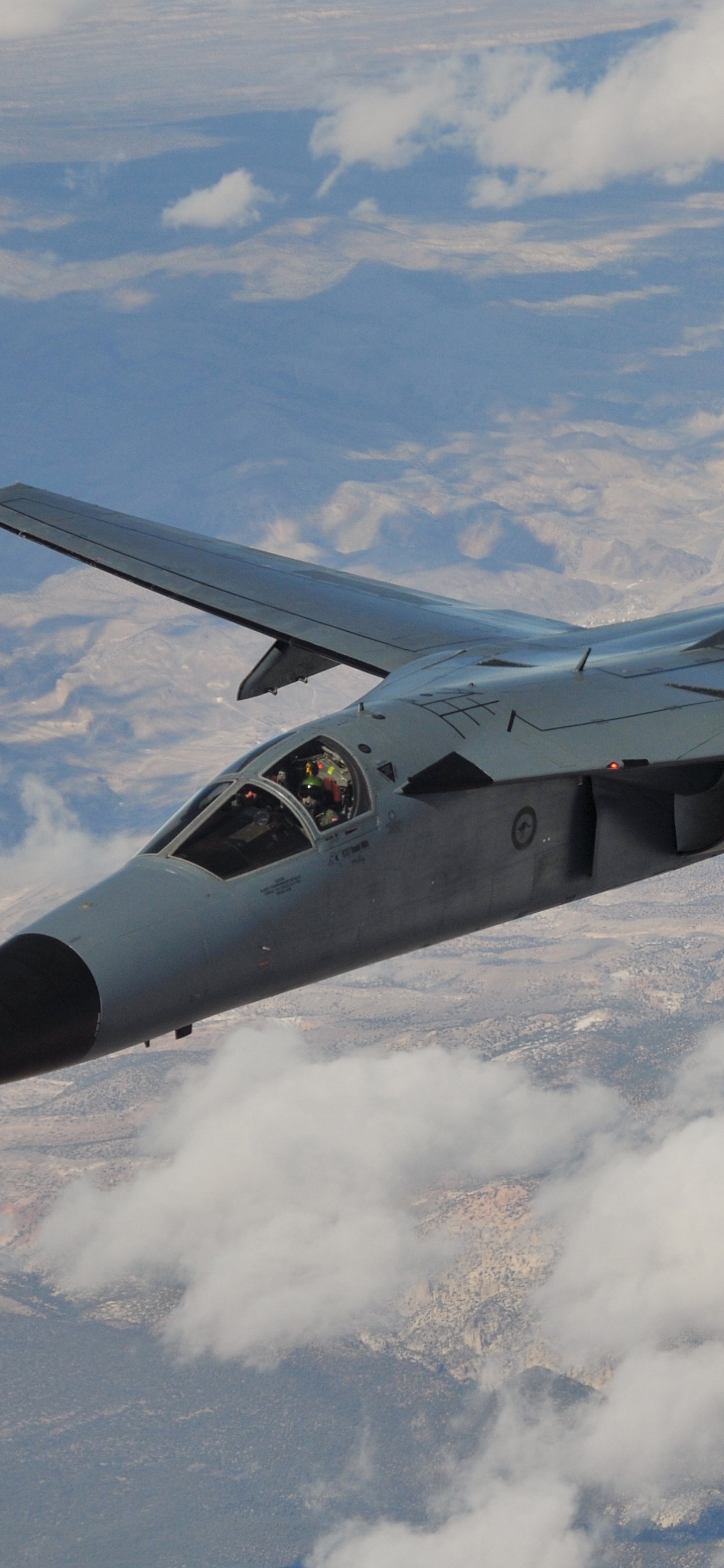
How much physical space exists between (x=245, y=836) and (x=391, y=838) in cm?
193

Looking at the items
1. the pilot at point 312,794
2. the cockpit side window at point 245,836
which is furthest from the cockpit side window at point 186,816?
the pilot at point 312,794

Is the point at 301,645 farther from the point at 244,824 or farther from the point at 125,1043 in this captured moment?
the point at 125,1043

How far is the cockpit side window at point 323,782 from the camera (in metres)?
16.3

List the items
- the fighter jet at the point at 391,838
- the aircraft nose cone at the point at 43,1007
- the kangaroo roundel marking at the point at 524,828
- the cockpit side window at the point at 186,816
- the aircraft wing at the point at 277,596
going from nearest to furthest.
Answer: the aircraft nose cone at the point at 43,1007 < the fighter jet at the point at 391,838 < the cockpit side window at the point at 186,816 < the kangaroo roundel marking at the point at 524,828 < the aircraft wing at the point at 277,596

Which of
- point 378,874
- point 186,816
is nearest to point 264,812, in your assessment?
point 186,816

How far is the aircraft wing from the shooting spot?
1030 inches

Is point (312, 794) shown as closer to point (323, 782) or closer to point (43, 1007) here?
point (323, 782)

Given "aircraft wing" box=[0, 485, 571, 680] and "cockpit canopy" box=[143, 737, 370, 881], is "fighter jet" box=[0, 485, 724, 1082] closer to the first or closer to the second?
"cockpit canopy" box=[143, 737, 370, 881]

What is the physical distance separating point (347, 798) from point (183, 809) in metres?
1.94

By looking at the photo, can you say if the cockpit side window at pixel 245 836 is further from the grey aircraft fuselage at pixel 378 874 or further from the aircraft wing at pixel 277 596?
the aircraft wing at pixel 277 596

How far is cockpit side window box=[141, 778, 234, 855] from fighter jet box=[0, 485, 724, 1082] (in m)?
0.03

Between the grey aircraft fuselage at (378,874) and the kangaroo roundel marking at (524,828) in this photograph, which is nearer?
the grey aircraft fuselage at (378,874)

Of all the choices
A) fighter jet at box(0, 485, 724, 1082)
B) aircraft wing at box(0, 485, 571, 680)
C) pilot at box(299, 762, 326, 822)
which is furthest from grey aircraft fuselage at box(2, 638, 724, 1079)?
aircraft wing at box(0, 485, 571, 680)

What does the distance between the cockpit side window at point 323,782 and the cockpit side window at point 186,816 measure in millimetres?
608
